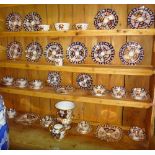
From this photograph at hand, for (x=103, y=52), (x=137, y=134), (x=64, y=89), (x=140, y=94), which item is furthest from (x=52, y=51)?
(x=137, y=134)

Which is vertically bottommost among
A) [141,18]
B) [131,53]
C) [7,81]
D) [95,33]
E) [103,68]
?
[7,81]

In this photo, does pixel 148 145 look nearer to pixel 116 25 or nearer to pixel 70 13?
pixel 116 25

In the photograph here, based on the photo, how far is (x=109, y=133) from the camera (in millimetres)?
2221

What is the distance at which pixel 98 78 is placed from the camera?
90.6 inches

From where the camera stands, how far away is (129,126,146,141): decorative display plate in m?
2.12

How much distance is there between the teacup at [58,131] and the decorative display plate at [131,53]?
2.92 feet

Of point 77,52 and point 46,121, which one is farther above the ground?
point 77,52

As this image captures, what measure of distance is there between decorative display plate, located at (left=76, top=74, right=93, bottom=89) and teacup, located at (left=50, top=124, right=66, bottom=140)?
1.59 feet

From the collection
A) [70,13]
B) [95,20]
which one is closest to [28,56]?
[70,13]

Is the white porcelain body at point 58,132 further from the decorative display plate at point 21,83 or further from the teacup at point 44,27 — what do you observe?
the teacup at point 44,27

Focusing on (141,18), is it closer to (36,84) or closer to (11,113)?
(36,84)

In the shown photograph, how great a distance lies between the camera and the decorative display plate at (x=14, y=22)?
94.1 inches

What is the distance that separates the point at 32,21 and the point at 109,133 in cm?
140

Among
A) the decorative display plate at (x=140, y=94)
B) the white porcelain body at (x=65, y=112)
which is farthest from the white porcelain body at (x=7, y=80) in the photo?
the decorative display plate at (x=140, y=94)
